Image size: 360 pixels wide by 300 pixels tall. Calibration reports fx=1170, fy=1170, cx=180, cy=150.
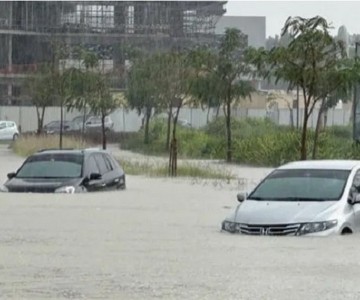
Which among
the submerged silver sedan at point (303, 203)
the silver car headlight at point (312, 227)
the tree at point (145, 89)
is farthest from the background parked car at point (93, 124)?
the silver car headlight at point (312, 227)

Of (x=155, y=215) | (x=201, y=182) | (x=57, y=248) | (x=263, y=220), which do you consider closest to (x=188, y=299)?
(x=57, y=248)

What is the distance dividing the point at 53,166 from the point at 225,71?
23699mm

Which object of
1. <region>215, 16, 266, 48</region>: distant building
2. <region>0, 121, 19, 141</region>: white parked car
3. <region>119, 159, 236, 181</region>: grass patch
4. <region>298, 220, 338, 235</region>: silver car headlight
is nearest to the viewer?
<region>298, 220, 338, 235</region>: silver car headlight

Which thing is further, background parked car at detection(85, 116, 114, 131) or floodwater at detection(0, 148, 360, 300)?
background parked car at detection(85, 116, 114, 131)

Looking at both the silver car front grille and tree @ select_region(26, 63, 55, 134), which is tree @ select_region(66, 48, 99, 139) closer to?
tree @ select_region(26, 63, 55, 134)

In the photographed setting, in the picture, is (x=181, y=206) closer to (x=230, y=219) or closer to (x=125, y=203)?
(x=125, y=203)

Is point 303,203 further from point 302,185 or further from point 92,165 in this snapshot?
point 92,165

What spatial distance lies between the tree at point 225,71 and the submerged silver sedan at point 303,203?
29976mm

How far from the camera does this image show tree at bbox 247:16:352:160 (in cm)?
3247

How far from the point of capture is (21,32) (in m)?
95.1

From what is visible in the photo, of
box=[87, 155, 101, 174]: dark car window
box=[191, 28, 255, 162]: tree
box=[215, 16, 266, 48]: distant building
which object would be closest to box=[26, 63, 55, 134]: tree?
box=[191, 28, 255, 162]: tree

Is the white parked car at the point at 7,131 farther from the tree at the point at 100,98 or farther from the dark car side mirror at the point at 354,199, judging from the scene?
the dark car side mirror at the point at 354,199

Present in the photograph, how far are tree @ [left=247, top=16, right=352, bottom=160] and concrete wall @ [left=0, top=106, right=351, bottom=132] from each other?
37003mm

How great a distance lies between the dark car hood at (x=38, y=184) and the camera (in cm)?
2500
